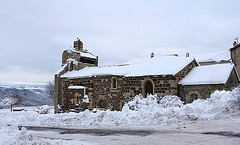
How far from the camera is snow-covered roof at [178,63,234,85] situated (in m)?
19.0

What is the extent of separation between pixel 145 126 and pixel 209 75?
11231mm

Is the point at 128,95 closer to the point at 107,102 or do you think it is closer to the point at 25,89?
the point at 107,102

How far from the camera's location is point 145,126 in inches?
449

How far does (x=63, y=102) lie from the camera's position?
89.6ft

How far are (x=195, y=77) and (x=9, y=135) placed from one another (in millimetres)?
17083

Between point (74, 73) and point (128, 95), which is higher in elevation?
point (74, 73)

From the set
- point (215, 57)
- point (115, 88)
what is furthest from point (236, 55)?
point (115, 88)

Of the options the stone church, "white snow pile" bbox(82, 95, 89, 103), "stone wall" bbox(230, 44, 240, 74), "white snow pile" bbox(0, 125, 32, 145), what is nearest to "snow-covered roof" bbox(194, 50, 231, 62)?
"stone wall" bbox(230, 44, 240, 74)

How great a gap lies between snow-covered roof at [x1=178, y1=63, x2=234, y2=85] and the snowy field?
5.17 metres

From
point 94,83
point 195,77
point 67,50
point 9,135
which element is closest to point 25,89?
point 67,50

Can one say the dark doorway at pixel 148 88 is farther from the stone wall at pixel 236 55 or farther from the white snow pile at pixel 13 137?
the stone wall at pixel 236 55

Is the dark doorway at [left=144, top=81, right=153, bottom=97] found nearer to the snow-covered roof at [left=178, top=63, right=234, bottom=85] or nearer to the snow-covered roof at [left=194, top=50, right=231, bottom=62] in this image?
the snow-covered roof at [left=178, top=63, right=234, bottom=85]

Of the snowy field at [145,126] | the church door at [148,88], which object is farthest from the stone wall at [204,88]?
the snowy field at [145,126]

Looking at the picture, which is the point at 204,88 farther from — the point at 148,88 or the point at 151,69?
the point at 151,69
